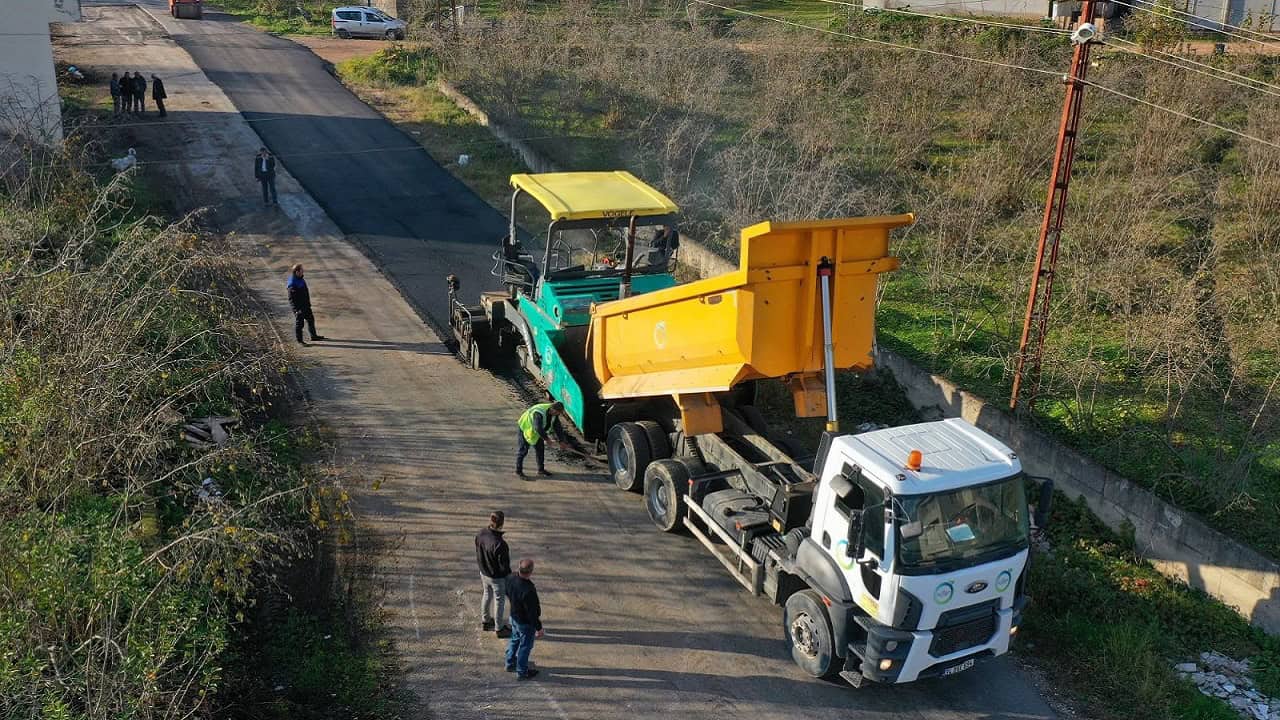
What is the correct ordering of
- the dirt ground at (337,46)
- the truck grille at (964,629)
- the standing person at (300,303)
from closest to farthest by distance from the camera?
1. the truck grille at (964,629)
2. the standing person at (300,303)
3. the dirt ground at (337,46)

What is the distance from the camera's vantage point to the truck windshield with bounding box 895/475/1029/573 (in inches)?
301

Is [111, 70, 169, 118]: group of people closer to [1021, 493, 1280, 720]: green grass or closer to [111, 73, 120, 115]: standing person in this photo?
[111, 73, 120, 115]: standing person

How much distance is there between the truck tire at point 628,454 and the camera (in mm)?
11211

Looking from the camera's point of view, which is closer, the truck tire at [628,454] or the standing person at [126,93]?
the truck tire at [628,454]

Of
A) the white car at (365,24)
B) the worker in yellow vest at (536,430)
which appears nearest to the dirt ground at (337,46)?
the white car at (365,24)

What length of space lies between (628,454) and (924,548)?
4.40 meters

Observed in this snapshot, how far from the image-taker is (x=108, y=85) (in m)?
27.8

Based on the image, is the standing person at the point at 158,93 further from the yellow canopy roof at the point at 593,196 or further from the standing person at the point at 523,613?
the standing person at the point at 523,613

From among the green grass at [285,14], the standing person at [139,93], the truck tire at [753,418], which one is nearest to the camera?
the truck tire at [753,418]

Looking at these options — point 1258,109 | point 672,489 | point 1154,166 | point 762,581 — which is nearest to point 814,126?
point 1154,166

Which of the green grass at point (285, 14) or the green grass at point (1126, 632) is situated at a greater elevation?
the green grass at point (285, 14)

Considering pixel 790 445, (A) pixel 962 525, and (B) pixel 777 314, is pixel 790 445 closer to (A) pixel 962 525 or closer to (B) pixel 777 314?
(B) pixel 777 314

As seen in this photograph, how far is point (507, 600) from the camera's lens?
29.7ft

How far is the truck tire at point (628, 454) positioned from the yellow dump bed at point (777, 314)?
98cm
